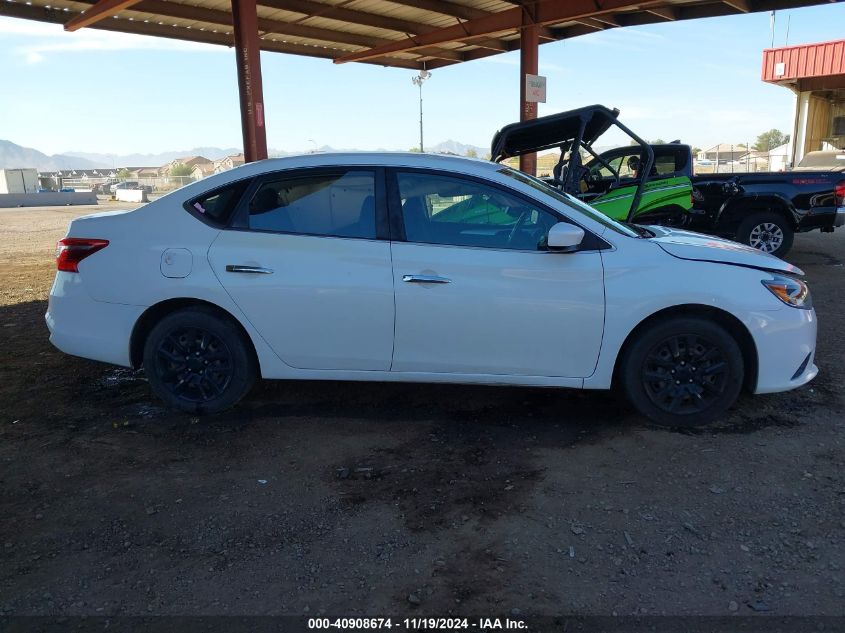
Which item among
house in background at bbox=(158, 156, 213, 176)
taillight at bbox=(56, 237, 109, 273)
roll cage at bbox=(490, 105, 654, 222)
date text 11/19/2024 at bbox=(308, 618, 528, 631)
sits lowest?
date text 11/19/2024 at bbox=(308, 618, 528, 631)

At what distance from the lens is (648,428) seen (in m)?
4.07

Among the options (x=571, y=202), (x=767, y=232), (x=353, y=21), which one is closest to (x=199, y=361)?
(x=571, y=202)

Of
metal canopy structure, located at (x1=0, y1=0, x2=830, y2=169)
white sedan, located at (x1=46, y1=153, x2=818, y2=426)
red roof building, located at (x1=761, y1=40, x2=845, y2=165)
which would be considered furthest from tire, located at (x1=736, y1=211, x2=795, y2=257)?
red roof building, located at (x1=761, y1=40, x2=845, y2=165)

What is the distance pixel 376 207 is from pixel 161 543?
7.34 ft

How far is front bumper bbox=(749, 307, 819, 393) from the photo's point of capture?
387 cm

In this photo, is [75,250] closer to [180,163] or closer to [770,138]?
[180,163]

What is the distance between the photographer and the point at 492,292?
3.84 metres

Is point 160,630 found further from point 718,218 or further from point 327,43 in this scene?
point 327,43

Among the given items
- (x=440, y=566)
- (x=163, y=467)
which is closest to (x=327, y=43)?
(x=163, y=467)

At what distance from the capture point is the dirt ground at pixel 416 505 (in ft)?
8.40

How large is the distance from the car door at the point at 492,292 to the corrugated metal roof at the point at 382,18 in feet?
32.8

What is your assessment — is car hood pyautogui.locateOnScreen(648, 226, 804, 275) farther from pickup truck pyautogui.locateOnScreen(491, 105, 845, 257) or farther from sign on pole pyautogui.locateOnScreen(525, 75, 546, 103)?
sign on pole pyautogui.locateOnScreen(525, 75, 546, 103)

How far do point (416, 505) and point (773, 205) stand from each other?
885 centimetres

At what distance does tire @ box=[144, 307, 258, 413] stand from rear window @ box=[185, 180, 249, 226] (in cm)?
59
